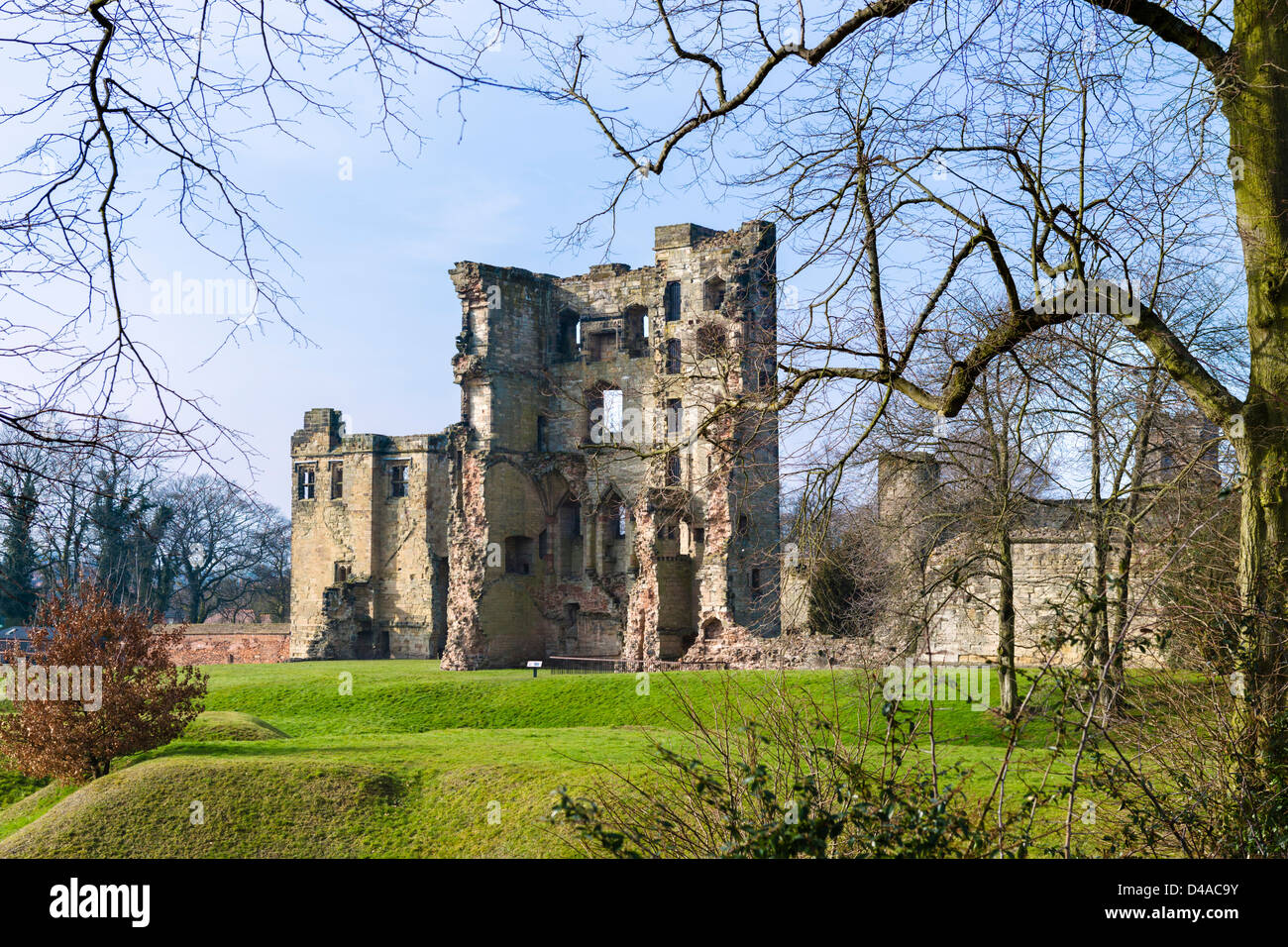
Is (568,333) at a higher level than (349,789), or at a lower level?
higher

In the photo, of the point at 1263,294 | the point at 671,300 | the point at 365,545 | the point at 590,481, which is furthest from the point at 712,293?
the point at 1263,294

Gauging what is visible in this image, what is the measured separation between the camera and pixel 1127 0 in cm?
733

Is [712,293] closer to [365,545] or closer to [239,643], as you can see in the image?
[365,545]

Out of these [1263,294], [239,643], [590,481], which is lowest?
[239,643]

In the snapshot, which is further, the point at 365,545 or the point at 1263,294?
the point at 365,545

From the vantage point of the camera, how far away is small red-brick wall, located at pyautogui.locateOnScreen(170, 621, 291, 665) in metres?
46.7

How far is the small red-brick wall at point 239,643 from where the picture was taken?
46688mm

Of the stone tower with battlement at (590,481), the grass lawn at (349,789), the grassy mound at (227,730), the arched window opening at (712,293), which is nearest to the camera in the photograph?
the grass lawn at (349,789)

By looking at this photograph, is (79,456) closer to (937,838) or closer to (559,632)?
(937,838)

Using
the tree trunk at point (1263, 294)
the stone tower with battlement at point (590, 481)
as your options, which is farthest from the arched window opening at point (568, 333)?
the tree trunk at point (1263, 294)

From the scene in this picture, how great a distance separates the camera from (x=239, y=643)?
4716cm

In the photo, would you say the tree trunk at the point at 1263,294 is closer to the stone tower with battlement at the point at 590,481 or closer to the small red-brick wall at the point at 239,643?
the stone tower with battlement at the point at 590,481
